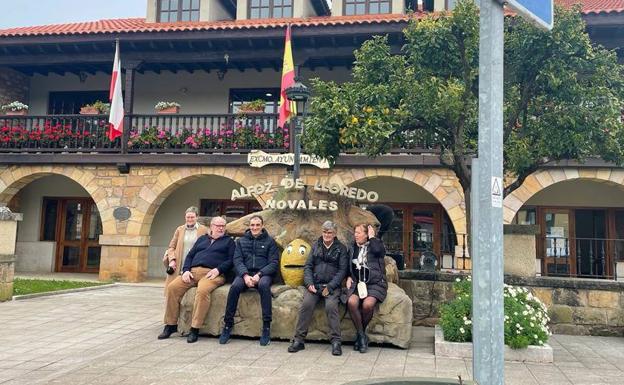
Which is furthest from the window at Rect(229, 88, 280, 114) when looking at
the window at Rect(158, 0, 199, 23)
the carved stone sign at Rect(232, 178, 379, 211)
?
the carved stone sign at Rect(232, 178, 379, 211)

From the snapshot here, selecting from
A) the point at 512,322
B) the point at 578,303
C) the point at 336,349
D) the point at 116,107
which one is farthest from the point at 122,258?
the point at 578,303

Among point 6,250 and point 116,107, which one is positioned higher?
point 116,107

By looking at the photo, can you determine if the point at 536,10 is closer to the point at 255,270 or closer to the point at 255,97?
the point at 255,270

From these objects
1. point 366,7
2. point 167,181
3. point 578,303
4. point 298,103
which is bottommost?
point 578,303

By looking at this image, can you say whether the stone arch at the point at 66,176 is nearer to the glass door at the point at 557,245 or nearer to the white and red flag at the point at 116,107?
the white and red flag at the point at 116,107

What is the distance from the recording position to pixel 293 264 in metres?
6.31

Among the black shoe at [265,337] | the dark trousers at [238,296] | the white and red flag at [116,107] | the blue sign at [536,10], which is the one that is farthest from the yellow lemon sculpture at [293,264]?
the white and red flag at [116,107]

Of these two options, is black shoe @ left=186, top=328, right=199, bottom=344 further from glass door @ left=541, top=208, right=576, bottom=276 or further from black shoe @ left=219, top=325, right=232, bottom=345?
glass door @ left=541, top=208, right=576, bottom=276

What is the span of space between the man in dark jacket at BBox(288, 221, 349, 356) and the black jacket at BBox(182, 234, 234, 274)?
1.04 m

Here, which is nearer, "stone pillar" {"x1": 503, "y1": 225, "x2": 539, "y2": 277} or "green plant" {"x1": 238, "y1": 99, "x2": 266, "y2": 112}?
"stone pillar" {"x1": 503, "y1": 225, "x2": 539, "y2": 277}

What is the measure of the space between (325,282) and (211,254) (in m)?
1.52

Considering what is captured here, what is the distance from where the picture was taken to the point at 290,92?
7941 millimetres

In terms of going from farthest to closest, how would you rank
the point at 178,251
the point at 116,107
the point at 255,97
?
the point at 255,97 < the point at 116,107 < the point at 178,251

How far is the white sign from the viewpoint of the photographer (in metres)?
11.4
